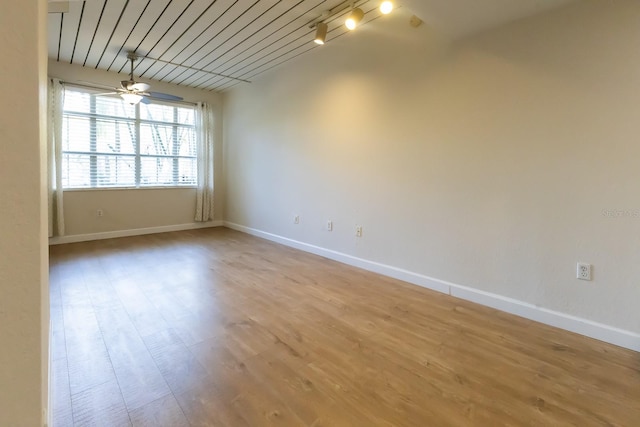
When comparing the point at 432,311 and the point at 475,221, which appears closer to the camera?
the point at 432,311

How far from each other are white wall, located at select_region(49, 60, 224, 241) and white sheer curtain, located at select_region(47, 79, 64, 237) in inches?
5.8

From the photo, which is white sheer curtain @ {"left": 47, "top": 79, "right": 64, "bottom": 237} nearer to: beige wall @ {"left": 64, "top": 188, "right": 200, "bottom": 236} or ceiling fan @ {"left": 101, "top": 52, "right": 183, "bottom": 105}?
beige wall @ {"left": 64, "top": 188, "right": 200, "bottom": 236}

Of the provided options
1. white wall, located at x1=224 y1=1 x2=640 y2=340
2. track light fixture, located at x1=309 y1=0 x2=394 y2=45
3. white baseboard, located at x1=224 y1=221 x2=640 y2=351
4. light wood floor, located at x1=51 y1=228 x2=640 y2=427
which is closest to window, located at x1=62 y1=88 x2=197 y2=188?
light wood floor, located at x1=51 y1=228 x2=640 y2=427

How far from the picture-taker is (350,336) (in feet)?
7.07

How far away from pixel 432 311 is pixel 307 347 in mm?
1164

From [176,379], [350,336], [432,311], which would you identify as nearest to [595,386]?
[432,311]

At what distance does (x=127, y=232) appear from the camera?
5301 millimetres

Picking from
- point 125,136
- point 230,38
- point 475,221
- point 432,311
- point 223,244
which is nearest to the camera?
point 432,311

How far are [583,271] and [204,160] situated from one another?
18.9 feet

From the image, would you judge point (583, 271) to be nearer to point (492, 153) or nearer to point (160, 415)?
point (492, 153)

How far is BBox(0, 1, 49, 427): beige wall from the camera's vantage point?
2.14 feet

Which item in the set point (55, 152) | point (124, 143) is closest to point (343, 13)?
point (124, 143)

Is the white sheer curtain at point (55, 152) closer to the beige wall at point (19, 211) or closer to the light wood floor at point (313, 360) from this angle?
the light wood floor at point (313, 360)

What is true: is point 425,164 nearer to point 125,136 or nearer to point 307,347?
point 307,347
